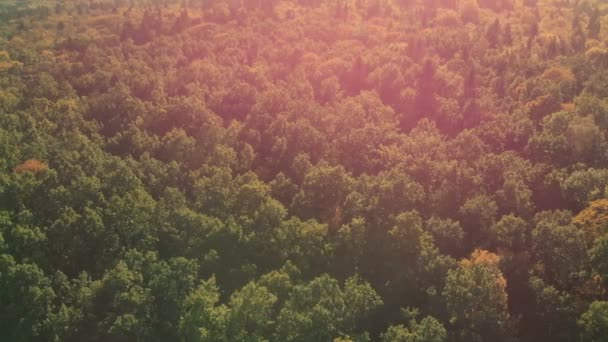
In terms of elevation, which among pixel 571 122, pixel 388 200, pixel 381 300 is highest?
pixel 571 122

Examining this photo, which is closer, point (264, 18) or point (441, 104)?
point (441, 104)

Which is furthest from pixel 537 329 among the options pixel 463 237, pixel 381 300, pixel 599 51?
pixel 599 51

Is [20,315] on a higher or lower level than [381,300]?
lower

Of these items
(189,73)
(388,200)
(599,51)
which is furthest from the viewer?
(599,51)

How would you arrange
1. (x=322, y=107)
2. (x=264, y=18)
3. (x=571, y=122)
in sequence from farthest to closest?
(x=264, y=18)
(x=322, y=107)
(x=571, y=122)

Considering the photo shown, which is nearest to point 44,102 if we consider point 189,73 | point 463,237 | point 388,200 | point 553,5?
point 189,73

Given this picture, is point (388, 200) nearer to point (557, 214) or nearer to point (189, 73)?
point (557, 214)

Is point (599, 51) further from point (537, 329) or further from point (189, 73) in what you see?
point (189, 73)
